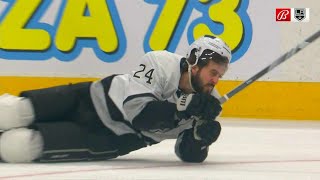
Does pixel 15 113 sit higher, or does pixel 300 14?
pixel 300 14

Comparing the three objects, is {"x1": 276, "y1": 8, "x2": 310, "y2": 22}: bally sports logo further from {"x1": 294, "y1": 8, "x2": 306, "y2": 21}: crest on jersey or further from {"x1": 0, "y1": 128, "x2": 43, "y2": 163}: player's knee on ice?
{"x1": 0, "y1": 128, "x2": 43, "y2": 163}: player's knee on ice

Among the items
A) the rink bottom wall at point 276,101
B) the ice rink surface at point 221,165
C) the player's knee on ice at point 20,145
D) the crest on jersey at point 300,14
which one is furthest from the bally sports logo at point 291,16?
the player's knee on ice at point 20,145

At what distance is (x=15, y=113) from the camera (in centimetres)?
254

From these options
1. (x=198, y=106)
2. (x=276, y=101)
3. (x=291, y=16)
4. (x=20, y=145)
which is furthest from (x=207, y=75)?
(x=291, y=16)

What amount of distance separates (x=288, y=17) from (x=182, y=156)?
258cm

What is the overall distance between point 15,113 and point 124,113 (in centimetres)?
39

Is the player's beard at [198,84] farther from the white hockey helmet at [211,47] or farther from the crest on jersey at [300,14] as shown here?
the crest on jersey at [300,14]

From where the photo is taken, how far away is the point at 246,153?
3139 mm

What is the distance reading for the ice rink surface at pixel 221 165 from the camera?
2326mm

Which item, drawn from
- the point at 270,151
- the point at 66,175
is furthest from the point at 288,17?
the point at 66,175

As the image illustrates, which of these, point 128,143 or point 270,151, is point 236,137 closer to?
point 270,151

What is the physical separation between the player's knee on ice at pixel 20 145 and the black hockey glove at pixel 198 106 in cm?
52

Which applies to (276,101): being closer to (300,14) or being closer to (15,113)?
(300,14)

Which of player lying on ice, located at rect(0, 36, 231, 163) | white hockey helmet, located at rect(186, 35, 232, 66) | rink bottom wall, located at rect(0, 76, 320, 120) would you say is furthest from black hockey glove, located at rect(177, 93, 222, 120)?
rink bottom wall, located at rect(0, 76, 320, 120)
